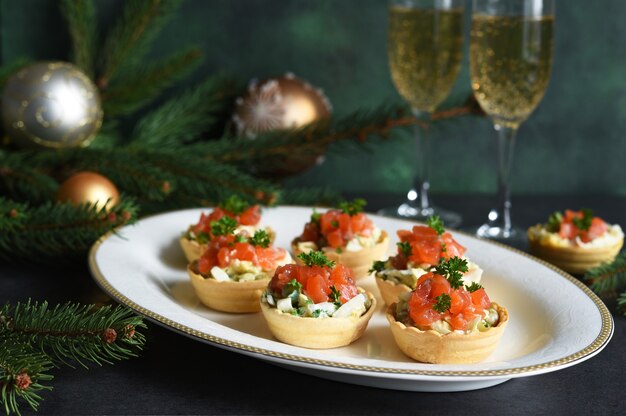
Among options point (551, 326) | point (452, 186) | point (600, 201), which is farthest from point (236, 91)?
point (551, 326)

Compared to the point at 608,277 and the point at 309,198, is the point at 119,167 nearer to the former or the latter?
the point at 309,198

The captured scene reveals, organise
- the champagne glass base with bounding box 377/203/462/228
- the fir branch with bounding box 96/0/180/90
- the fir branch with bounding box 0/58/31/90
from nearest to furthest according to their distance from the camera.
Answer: the champagne glass base with bounding box 377/203/462/228 < the fir branch with bounding box 0/58/31/90 < the fir branch with bounding box 96/0/180/90

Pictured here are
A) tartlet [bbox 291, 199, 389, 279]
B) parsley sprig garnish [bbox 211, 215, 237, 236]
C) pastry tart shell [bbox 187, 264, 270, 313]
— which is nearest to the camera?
pastry tart shell [bbox 187, 264, 270, 313]

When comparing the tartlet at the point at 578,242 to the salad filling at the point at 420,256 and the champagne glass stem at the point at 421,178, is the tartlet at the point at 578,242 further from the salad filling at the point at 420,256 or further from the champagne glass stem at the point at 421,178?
the champagne glass stem at the point at 421,178

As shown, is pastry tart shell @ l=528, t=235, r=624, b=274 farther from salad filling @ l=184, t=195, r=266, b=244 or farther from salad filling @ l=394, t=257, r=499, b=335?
salad filling @ l=184, t=195, r=266, b=244

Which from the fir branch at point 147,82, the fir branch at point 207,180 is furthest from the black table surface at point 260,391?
the fir branch at point 147,82

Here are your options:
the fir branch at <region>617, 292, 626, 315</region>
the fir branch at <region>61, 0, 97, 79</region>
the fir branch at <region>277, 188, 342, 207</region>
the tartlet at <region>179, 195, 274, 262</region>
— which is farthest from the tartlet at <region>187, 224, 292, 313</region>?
the fir branch at <region>61, 0, 97, 79</region>

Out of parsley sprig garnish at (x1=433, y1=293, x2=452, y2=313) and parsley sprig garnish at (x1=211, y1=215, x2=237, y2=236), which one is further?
parsley sprig garnish at (x1=211, y1=215, x2=237, y2=236)
